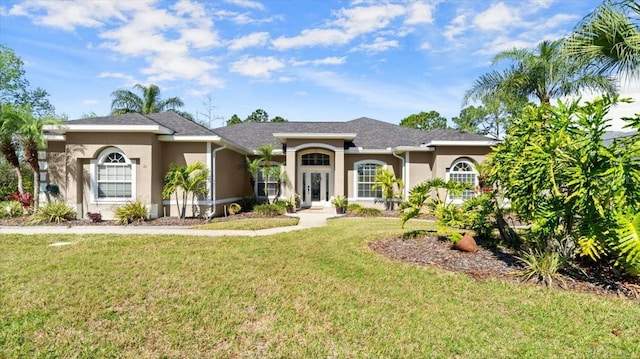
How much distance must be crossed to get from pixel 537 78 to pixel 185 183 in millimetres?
19261

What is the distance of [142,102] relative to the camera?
35.2 metres

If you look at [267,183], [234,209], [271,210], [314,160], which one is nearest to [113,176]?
[234,209]

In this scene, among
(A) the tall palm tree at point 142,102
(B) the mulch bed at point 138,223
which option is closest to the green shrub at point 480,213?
(B) the mulch bed at point 138,223

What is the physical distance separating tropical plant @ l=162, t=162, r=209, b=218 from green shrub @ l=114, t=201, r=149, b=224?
1.10m

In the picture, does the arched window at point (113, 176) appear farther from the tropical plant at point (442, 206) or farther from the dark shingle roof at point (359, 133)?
the tropical plant at point (442, 206)

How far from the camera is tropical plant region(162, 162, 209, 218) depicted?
14.5 m

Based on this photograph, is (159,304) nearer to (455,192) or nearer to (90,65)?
(455,192)

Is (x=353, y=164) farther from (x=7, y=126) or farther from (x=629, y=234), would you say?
(x=7, y=126)

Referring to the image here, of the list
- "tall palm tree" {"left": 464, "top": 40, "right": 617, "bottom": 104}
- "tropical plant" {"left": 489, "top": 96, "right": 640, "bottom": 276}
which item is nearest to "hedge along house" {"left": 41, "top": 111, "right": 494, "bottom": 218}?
"tall palm tree" {"left": 464, "top": 40, "right": 617, "bottom": 104}

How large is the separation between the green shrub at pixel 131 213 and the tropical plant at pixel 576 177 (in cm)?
A: 1363

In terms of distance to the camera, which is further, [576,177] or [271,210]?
[271,210]

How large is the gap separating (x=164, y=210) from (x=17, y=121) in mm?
7388

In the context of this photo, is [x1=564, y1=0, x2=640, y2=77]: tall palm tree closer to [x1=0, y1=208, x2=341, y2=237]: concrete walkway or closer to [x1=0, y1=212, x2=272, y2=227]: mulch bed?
[x1=0, y1=208, x2=341, y2=237]: concrete walkway

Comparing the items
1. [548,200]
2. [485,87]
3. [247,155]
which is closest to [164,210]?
[247,155]
